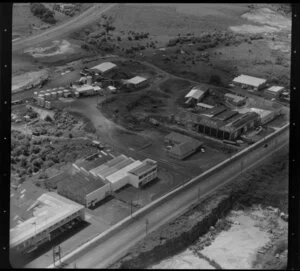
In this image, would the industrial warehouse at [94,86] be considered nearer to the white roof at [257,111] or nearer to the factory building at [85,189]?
the white roof at [257,111]

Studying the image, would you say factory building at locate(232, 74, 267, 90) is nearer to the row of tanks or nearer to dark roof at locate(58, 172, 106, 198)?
the row of tanks

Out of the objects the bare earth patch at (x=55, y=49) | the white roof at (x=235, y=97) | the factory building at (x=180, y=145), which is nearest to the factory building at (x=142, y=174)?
the factory building at (x=180, y=145)

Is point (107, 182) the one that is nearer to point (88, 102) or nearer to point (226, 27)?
point (88, 102)

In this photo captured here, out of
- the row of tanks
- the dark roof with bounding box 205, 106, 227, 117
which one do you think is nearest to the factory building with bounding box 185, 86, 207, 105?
the dark roof with bounding box 205, 106, 227, 117

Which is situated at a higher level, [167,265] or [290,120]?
[290,120]

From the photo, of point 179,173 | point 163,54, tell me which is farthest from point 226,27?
Answer: point 179,173

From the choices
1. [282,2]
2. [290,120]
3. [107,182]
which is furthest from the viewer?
[107,182]
